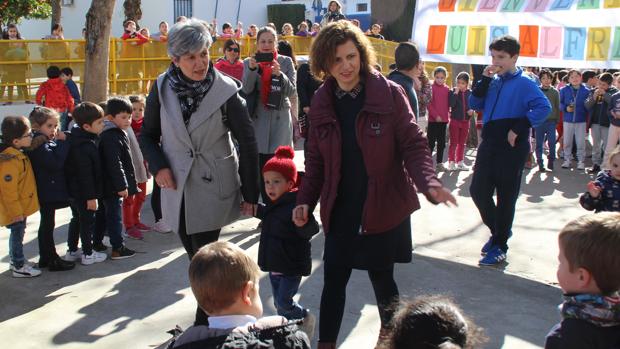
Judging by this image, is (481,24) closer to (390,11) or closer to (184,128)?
(184,128)

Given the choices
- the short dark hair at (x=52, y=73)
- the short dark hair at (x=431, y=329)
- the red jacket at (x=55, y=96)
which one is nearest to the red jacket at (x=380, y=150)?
the short dark hair at (x=431, y=329)

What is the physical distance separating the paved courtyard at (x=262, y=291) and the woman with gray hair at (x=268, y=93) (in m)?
0.96

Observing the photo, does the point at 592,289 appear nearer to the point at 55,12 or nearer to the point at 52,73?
the point at 52,73

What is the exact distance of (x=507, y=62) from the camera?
5605 mm

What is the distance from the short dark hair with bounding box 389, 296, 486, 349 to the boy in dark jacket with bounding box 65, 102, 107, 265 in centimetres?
405

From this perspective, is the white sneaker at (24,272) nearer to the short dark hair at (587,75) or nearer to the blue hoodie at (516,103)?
the blue hoodie at (516,103)

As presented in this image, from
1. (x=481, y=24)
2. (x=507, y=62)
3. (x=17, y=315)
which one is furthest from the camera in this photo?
(x=481, y=24)

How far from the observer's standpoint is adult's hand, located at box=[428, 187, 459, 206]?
3.26 meters

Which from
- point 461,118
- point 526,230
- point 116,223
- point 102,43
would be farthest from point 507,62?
point 102,43

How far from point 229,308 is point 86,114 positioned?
367 centimetres

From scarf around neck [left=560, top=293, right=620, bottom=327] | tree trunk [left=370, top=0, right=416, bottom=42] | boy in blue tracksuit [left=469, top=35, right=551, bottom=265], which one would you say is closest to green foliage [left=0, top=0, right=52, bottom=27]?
tree trunk [left=370, top=0, right=416, bottom=42]

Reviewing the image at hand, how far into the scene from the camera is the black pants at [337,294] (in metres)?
3.79

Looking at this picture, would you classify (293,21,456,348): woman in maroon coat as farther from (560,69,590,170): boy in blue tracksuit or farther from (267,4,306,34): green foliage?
(267,4,306,34): green foliage

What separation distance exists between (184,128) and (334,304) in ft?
4.19
